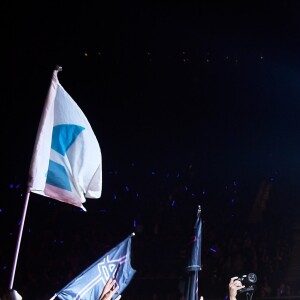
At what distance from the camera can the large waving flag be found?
163 inches

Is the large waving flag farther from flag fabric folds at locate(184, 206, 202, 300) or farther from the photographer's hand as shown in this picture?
the photographer's hand

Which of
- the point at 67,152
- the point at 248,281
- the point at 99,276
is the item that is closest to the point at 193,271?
the point at 248,281

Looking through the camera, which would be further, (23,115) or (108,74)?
(108,74)

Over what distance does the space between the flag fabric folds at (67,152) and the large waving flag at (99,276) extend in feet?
2.05

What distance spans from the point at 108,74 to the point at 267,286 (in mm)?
8783

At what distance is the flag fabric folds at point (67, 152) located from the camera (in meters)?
4.15

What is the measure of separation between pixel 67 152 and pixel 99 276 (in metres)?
1.24

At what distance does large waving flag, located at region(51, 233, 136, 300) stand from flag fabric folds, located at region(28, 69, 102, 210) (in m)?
0.63

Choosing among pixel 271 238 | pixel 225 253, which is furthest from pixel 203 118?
pixel 225 253

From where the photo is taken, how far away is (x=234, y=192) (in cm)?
1661

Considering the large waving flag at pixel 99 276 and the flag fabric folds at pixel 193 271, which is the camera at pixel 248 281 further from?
the large waving flag at pixel 99 276

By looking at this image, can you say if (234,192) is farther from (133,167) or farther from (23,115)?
(23,115)

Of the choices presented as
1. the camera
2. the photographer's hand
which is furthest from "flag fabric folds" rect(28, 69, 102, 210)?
the camera

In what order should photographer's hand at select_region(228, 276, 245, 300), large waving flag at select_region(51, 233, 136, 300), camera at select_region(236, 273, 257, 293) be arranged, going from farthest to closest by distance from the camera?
camera at select_region(236, 273, 257, 293) → photographer's hand at select_region(228, 276, 245, 300) → large waving flag at select_region(51, 233, 136, 300)
